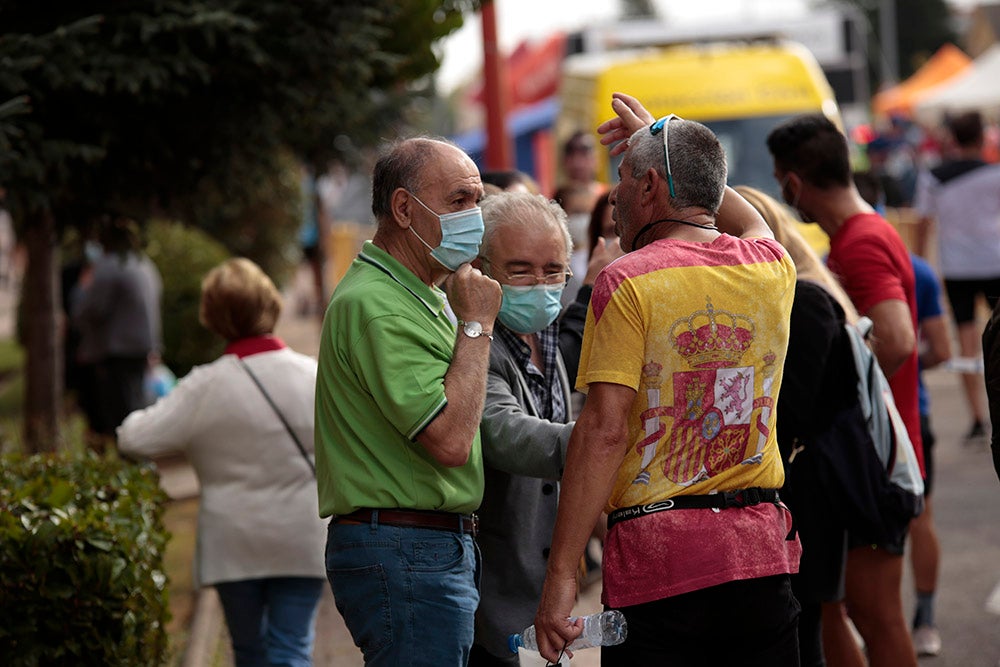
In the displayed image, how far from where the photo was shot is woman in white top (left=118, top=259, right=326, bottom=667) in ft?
15.5

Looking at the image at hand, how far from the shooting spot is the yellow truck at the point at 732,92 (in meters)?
12.4

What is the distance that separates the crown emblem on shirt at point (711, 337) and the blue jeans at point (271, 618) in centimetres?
226

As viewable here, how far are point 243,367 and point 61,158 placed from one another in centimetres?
164

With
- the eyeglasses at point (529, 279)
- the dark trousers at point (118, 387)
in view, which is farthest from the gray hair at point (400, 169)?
the dark trousers at point (118, 387)

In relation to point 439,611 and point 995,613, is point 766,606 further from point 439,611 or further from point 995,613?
point 995,613

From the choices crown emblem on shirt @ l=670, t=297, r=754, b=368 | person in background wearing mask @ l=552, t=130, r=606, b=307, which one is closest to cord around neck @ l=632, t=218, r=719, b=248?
crown emblem on shirt @ l=670, t=297, r=754, b=368

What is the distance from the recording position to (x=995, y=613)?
6.39 meters

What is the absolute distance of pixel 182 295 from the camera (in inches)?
519

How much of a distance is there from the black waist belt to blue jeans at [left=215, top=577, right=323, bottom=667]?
6.58 ft

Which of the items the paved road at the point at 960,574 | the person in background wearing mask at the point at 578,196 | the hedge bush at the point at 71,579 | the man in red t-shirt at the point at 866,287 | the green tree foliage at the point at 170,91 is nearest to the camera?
the hedge bush at the point at 71,579

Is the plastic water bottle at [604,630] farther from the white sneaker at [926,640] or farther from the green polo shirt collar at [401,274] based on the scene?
the white sneaker at [926,640]

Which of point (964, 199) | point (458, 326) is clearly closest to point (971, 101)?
point (964, 199)

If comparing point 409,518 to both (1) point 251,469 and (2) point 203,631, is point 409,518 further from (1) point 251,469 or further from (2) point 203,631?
(2) point 203,631

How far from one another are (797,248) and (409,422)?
1.58m
